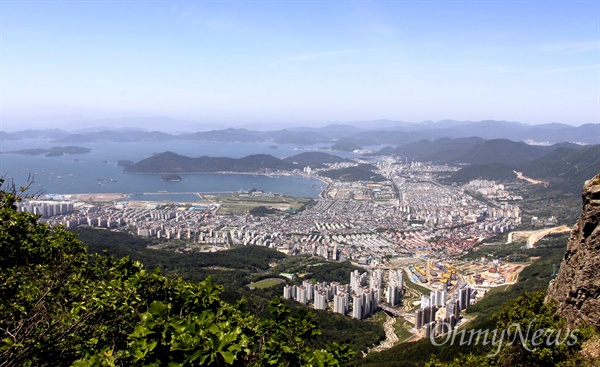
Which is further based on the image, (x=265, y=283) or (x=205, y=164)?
(x=205, y=164)

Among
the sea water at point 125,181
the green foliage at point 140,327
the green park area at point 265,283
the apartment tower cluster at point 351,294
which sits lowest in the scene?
the green park area at point 265,283

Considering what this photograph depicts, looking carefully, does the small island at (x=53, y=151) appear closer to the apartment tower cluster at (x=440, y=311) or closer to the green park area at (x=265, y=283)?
the green park area at (x=265, y=283)

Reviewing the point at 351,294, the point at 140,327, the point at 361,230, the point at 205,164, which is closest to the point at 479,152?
the point at 205,164

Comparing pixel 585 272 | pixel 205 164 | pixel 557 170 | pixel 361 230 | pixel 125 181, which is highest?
pixel 585 272

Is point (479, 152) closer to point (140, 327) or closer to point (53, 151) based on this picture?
point (53, 151)

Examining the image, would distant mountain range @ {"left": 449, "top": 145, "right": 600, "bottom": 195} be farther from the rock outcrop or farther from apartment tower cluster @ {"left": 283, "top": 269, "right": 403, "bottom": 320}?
the rock outcrop

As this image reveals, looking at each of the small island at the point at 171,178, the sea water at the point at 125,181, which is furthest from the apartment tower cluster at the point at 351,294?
the small island at the point at 171,178

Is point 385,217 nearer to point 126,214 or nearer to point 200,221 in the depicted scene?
point 200,221
